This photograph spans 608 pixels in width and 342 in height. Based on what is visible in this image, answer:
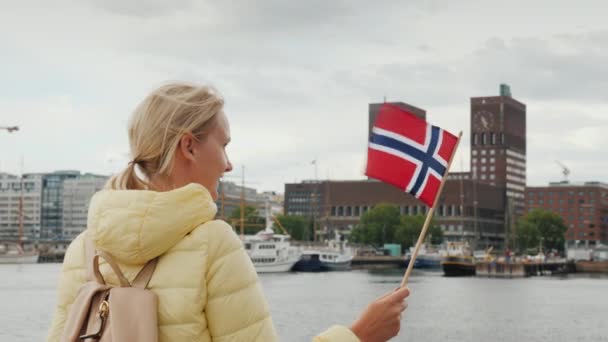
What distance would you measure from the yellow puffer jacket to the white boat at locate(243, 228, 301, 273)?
115 metres

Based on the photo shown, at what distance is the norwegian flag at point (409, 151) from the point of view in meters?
4.32

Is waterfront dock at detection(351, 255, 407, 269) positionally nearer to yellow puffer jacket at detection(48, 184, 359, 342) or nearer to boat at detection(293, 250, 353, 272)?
boat at detection(293, 250, 353, 272)

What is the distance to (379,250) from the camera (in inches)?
6969

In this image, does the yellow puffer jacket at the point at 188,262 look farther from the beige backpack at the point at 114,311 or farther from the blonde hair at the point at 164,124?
the blonde hair at the point at 164,124

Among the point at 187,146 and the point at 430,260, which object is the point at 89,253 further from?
the point at 430,260

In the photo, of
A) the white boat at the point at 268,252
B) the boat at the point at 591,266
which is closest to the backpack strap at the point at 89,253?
the white boat at the point at 268,252

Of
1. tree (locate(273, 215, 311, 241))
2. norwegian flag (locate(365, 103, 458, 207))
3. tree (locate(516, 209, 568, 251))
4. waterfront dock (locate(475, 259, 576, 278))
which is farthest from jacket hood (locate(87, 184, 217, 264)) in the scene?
tree (locate(516, 209, 568, 251))

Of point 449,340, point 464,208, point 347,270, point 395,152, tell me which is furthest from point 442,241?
point 395,152

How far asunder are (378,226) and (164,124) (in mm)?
175251

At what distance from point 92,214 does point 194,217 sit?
321 millimetres

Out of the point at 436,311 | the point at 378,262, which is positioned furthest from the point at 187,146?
the point at 378,262

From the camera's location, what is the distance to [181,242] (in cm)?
273

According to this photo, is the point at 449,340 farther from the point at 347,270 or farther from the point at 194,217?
the point at 347,270

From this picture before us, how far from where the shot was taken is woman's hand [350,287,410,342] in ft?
9.85
